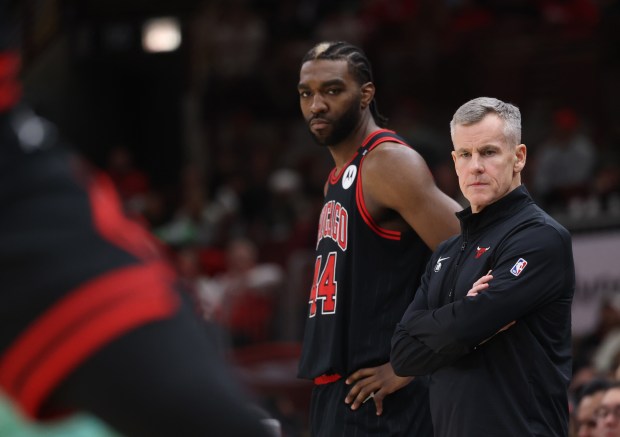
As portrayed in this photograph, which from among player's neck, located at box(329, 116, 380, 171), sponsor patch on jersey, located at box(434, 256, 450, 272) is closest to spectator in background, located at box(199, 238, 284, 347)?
player's neck, located at box(329, 116, 380, 171)

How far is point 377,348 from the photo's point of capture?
4.27 metres

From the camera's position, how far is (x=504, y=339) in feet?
12.1

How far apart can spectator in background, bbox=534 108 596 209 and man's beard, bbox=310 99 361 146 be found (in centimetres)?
726

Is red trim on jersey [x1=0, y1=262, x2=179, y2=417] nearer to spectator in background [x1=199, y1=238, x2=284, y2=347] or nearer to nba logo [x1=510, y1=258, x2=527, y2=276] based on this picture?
nba logo [x1=510, y1=258, x2=527, y2=276]

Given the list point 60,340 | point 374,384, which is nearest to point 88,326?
point 60,340

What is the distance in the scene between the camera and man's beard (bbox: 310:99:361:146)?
4.49 m

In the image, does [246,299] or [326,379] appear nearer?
[326,379]

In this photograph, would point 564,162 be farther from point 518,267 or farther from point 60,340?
point 60,340

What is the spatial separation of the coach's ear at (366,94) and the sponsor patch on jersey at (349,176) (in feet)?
0.88

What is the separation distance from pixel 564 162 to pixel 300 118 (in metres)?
4.55

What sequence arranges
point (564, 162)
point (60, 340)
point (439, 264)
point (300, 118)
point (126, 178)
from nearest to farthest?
point (60, 340), point (439, 264), point (564, 162), point (126, 178), point (300, 118)

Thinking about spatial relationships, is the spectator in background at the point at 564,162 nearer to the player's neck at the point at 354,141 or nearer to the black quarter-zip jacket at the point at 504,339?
the player's neck at the point at 354,141

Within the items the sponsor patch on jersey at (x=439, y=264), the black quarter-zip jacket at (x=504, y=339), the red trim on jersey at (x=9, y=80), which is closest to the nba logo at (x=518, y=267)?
the black quarter-zip jacket at (x=504, y=339)

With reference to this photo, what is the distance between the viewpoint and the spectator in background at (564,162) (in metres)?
11.6
